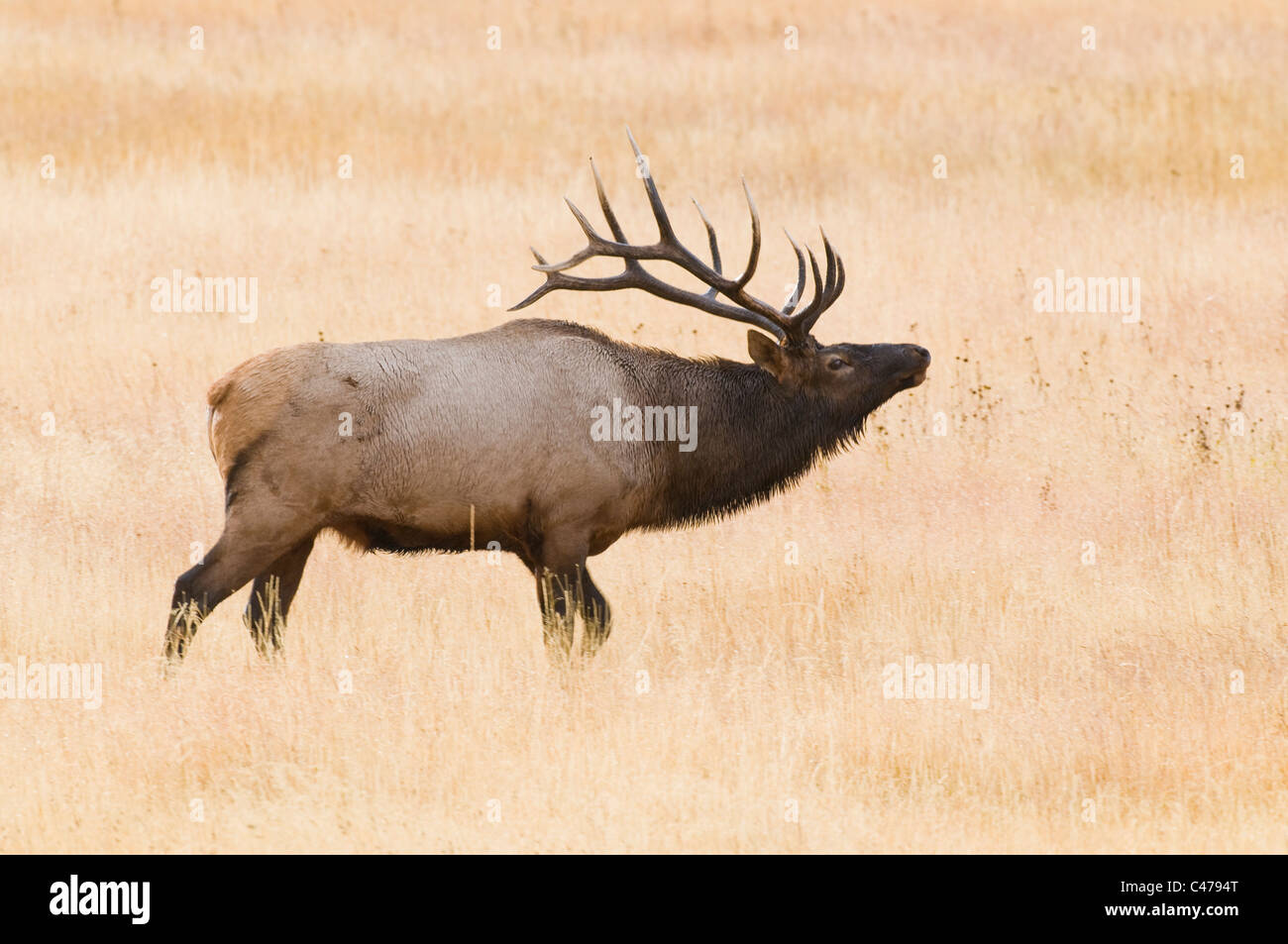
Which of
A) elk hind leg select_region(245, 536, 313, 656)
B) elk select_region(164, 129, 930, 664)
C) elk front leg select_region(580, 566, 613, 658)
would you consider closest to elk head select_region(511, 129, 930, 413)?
elk select_region(164, 129, 930, 664)

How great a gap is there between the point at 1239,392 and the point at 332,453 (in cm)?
638

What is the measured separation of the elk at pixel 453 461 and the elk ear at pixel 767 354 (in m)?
0.33

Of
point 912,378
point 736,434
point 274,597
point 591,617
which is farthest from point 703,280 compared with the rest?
point 274,597

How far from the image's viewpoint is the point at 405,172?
58.1ft

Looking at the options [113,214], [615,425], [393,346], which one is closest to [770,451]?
[615,425]

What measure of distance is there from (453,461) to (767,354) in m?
1.81

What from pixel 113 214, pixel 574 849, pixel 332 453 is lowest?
pixel 574 849

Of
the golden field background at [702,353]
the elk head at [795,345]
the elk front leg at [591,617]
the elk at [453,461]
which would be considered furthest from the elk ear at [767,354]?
the elk front leg at [591,617]

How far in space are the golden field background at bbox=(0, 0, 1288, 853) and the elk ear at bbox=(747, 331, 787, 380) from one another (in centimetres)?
105

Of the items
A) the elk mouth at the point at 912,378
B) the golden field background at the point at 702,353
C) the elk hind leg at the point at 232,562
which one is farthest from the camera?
the elk mouth at the point at 912,378

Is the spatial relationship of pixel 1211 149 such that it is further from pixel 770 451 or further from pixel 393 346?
pixel 393 346

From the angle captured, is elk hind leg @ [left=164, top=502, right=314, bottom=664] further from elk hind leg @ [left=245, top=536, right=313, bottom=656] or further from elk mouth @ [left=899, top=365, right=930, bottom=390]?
elk mouth @ [left=899, top=365, right=930, bottom=390]

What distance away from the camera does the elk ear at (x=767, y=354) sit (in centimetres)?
916

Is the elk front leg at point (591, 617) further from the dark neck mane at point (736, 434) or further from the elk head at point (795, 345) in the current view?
the elk head at point (795, 345)
